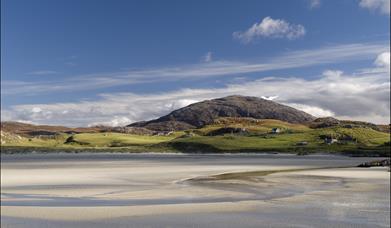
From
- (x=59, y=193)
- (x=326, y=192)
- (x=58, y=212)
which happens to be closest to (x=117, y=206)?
(x=58, y=212)

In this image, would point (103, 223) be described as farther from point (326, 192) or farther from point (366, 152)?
point (366, 152)

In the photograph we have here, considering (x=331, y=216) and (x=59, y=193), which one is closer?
(x=331, y=216)

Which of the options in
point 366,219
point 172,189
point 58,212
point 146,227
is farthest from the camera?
point 172,189

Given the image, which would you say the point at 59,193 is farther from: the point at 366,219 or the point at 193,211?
the point at 366,219

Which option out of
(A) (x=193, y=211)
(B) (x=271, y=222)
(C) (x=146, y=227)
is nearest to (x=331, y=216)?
(B) (x=271, y=222)

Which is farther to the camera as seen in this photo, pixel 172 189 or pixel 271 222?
pixel 172 189

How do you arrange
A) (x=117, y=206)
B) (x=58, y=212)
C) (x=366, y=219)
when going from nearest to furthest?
(x=366, y=219) < (x=58, y=212) < (x=117, y=206)

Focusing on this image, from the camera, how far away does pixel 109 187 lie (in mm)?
40031

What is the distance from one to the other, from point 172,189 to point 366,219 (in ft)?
61.5

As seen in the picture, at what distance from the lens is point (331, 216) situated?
2269cm

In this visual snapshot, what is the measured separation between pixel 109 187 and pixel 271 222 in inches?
846

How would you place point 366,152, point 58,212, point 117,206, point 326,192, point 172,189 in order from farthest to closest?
1. point 366,152
2. point 172,189
3. point 326,192
4. point 117,206
5. point 58,212

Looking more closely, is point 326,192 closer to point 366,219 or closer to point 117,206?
point 366,219

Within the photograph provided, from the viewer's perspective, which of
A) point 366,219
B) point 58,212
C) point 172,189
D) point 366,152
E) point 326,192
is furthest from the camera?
point 366,152
